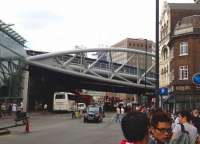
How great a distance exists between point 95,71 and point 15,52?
51.2m

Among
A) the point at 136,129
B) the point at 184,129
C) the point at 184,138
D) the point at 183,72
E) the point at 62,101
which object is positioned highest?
the point at 183,72

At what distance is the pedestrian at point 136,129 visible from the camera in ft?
14.9

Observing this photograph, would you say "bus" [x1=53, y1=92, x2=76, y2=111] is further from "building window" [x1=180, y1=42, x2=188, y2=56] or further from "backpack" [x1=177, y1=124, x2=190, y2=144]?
"backpack" [x1=177, y1=124, x2=190, y2=144]

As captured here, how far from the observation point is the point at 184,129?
8.27m

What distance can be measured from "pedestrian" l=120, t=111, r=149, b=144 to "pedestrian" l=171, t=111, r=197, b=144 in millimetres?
3194

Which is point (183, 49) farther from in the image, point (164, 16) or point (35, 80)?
point (35, 80)

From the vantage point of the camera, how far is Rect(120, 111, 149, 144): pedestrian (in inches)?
179

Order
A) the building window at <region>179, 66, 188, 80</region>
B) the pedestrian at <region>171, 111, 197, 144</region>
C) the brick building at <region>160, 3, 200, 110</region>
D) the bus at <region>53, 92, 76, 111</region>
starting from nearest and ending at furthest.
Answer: the pedestrian at <region>171, 111, 197, 144</region> < the brick building at <region>160, 3, 200, 110</region> < the building window at <region>179, 66, 188, 80</region> < the bus at <region>53, 92, 76, 111</region>

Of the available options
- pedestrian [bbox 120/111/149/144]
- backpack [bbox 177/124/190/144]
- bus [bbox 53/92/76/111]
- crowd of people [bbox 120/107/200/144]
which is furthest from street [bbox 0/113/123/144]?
bus [bbox 53/92/76/111]

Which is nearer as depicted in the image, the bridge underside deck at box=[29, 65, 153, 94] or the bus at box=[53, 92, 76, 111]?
Answer: the bus at box=[53, 92, 76, 111]

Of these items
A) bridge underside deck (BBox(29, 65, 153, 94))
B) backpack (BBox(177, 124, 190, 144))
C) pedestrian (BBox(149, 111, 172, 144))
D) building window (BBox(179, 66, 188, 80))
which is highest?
bridge underside deck (BBox(29, 65, 153, 94))

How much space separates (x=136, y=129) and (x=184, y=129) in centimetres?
387

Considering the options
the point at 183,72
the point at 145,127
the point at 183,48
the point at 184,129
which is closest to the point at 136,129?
the point at 145,127

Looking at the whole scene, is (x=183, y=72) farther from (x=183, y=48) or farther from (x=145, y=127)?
(x=145, y=127)
